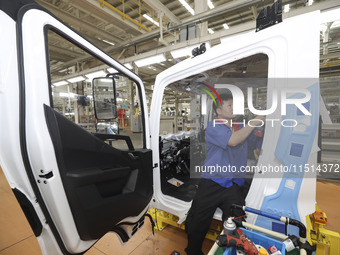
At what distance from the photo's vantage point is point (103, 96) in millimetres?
1335

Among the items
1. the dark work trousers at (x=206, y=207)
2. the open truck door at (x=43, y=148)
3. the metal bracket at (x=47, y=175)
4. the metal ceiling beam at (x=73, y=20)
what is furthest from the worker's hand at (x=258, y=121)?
the metal ceiling beam at (x=73, y=20)

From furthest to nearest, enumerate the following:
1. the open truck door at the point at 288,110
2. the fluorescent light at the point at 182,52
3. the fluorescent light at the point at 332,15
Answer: the fluorescent light at the point at 182,52 < the fluorescent light at the point at 332,15 < the open truck door at the point at 288,110

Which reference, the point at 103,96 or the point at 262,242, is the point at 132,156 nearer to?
the point at 103,96

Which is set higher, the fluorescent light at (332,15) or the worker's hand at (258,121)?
the fluorescent light at (332,15)

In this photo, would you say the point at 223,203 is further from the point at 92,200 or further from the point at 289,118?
the point at 92,200

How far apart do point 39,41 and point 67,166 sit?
68 centimetres

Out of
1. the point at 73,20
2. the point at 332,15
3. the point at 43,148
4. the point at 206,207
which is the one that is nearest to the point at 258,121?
the point at 206,207

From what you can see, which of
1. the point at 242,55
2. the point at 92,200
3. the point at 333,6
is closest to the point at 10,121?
the point at 92,200

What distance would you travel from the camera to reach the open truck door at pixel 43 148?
0.79m

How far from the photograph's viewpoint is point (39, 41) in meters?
0.85

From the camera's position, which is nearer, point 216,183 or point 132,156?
point 132,156

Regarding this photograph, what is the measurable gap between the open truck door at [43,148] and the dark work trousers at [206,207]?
809mm

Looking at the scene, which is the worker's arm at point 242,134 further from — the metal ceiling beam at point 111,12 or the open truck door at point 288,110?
the metal ceiling beam at point 111,12

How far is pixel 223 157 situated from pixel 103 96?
123 centimetres
